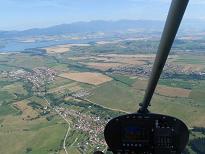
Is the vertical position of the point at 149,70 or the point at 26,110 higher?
the point at 149,70

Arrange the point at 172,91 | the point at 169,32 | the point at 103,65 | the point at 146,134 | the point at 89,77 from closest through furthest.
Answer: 1. the point at 169,32
2. the point at 146,134
3. the point at 172,91
4. the point at 89,77
5. the point at 103,65

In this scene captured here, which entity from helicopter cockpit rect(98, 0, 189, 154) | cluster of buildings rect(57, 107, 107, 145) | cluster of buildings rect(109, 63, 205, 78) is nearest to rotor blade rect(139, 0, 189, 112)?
helicopter cockpit rect(98, 0, 189, 154)

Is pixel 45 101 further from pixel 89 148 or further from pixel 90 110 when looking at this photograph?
pixel 89 148

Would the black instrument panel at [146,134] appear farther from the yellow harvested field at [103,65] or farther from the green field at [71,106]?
the yellow harvested field at [103,65]

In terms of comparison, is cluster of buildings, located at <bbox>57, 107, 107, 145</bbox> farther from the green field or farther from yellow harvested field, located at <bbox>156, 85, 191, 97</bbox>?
yellow harvested field, located at <bbox>156, 85, 191, 97</bbox>

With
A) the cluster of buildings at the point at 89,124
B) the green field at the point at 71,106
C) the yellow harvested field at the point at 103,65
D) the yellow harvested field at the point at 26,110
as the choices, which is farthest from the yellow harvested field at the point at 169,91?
the yellow harvested field at the point at 103,65

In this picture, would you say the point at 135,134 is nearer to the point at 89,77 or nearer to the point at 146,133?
the point at 146,133

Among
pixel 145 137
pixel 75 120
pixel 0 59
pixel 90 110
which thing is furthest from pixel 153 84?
pixel 0 59

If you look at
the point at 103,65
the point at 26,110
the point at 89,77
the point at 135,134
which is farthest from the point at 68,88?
the point at 135,134
